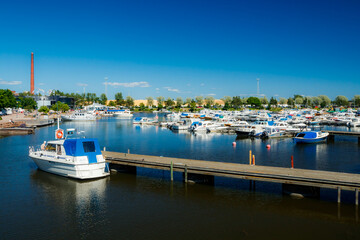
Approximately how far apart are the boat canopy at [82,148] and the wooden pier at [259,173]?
7.77 ft

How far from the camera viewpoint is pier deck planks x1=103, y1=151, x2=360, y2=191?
73.7ft

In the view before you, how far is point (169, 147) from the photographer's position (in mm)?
53188

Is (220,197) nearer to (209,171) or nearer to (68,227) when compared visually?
(209,171)

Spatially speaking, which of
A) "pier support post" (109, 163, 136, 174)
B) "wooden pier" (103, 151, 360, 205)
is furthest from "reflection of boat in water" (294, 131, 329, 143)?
"pier support post" (109, 163, 136, 174)

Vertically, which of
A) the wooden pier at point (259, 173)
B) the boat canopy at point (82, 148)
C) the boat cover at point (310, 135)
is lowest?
the wooden pier at point (259, 173)

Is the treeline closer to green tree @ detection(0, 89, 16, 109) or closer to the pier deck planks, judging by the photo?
green tree @ detection(0, 89, 16, 109)

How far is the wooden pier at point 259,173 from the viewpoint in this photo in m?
22.3

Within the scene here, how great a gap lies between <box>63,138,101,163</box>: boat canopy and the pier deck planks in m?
2.39

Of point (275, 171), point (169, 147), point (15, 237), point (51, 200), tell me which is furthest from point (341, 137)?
point (15, 237)

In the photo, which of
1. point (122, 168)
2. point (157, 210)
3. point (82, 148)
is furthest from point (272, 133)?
point (157, 210)

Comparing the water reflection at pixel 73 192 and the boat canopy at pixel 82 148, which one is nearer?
the water reflection at pixel 73 192

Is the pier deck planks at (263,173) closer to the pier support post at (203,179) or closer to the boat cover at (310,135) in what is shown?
the pier support post at (203,179)

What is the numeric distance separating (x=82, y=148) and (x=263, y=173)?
1763 cm

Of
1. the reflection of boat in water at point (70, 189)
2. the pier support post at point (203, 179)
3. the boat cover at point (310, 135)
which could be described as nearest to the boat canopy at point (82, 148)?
the reflection of boat in water at point (70, 189)
